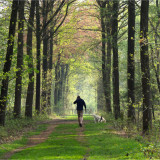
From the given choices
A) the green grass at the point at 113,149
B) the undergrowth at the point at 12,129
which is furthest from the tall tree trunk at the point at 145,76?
the undergrowth at the point at 12,129

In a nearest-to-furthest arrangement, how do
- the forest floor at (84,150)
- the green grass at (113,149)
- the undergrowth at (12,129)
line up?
the green grass at (113,149)
the forest floor at (84,150)
the undergrowth at (12,129)

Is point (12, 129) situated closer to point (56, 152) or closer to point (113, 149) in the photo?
point (56, 152)

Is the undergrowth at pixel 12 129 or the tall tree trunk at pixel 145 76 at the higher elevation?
the tall tree trunk at pixel 145 76

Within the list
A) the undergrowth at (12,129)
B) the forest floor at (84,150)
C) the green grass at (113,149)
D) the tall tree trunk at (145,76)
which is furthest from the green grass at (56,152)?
the tall tree trunk at (145,76)

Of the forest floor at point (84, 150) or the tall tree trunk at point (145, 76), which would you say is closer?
the forest floor at point (84, 150)

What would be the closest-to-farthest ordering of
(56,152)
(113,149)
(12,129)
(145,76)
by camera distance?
(56,152) → (113,149) → (145,76) → (12,129)

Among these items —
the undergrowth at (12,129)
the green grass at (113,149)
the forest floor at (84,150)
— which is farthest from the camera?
the undergrowth at (12,129)

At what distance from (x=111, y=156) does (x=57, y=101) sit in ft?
138

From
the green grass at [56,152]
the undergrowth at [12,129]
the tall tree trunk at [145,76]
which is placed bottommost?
the green grass at [56,152]

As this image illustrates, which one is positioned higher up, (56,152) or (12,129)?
(12,129)

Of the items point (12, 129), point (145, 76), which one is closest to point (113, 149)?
point (145, 76)

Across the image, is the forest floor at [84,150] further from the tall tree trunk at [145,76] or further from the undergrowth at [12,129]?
the tall tree trunk at [145,76]

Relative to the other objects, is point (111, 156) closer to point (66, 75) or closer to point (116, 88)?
point (116, 88)

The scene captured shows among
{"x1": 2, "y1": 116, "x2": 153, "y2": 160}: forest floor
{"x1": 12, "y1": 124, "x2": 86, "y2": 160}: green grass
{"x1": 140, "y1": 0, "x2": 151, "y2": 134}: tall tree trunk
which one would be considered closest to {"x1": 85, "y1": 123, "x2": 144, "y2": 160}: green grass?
{"x1": 2, "y1": 116, "x2": 153, "y2": 160}: forest floor
